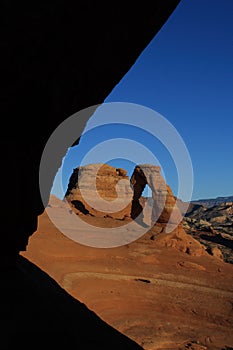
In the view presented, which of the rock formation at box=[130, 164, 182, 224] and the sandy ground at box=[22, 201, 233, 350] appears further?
the rock formation at box=[130, 164, 182, 224]

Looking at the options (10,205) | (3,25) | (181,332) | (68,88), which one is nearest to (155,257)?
(181,332)

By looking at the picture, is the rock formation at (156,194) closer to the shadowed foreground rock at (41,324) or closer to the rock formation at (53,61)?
the shadowed foreground rock at (41,324)

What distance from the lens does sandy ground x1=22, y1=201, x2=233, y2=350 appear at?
48.6 feet

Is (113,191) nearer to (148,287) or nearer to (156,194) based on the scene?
(156,194)

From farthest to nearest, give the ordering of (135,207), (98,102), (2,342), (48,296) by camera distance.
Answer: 1. (135,207)
2. (48,296)
3. (98,102)
4. (2,342)

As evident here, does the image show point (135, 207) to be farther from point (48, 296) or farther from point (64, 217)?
point (48, 296)

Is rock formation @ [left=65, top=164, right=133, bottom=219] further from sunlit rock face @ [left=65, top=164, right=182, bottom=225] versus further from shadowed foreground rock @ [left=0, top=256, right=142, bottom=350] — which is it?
shadowed foreground rock @ [left=0, top=256, right=142, bottom=350]

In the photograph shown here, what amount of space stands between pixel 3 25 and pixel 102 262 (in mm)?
21247

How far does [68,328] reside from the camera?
6.68 meters

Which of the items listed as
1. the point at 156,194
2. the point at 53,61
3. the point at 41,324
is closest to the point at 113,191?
the point at 156,194

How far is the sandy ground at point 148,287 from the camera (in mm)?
14812

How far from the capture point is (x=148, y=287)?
20.1 m

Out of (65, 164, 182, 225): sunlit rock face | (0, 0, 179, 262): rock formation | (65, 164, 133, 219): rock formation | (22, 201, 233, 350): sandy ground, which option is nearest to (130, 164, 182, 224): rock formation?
(65, 164, 182, 225): sunlit rock face

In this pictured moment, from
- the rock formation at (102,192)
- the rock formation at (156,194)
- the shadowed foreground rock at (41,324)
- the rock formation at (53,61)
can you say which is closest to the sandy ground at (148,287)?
the rock formation at (156,194)
